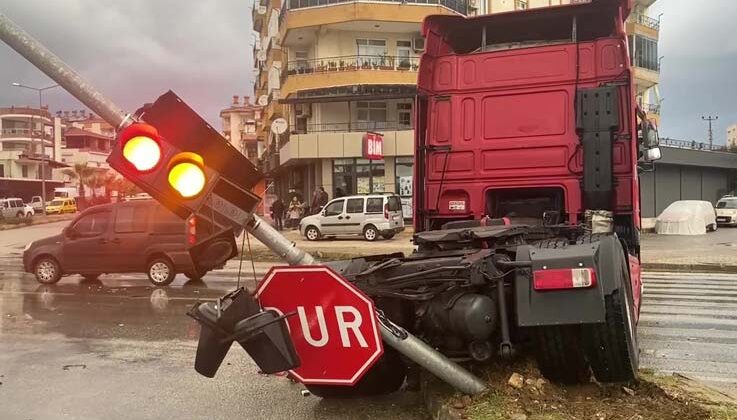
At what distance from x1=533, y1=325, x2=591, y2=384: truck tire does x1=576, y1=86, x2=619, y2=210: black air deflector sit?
2.32 m

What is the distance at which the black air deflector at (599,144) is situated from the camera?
6.03 metres

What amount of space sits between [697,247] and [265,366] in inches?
862

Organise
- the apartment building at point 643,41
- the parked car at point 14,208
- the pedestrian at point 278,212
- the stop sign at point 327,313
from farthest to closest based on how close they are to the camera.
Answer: the parked car at point 14,208
the apartment building at point 643,41
the pedestrian at point 278,212
the stop sign at point 327,313

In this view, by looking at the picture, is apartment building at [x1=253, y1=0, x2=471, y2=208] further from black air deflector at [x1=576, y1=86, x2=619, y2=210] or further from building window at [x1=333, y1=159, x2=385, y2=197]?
black air deflector at [x1=576, y1=86, x2=619, y2=210]

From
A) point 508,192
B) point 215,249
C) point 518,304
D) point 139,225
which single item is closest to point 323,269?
point 215,249

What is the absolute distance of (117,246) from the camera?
13.6m

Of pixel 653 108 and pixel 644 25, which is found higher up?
pixel 644 25

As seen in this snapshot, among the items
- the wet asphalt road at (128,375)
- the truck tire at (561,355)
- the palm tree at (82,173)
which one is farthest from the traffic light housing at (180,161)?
the palm tree at (82,173)

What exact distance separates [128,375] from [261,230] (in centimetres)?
337

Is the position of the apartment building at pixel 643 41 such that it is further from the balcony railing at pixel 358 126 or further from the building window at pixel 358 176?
the building window at pixel 358 176

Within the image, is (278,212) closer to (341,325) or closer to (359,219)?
(359,219)

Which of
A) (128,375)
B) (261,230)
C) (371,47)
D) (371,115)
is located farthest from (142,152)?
(371,47)

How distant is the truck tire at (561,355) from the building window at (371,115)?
3264 cm

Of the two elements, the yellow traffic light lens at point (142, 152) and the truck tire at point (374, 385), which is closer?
the yellow traffic light lens at point (142, 152)
